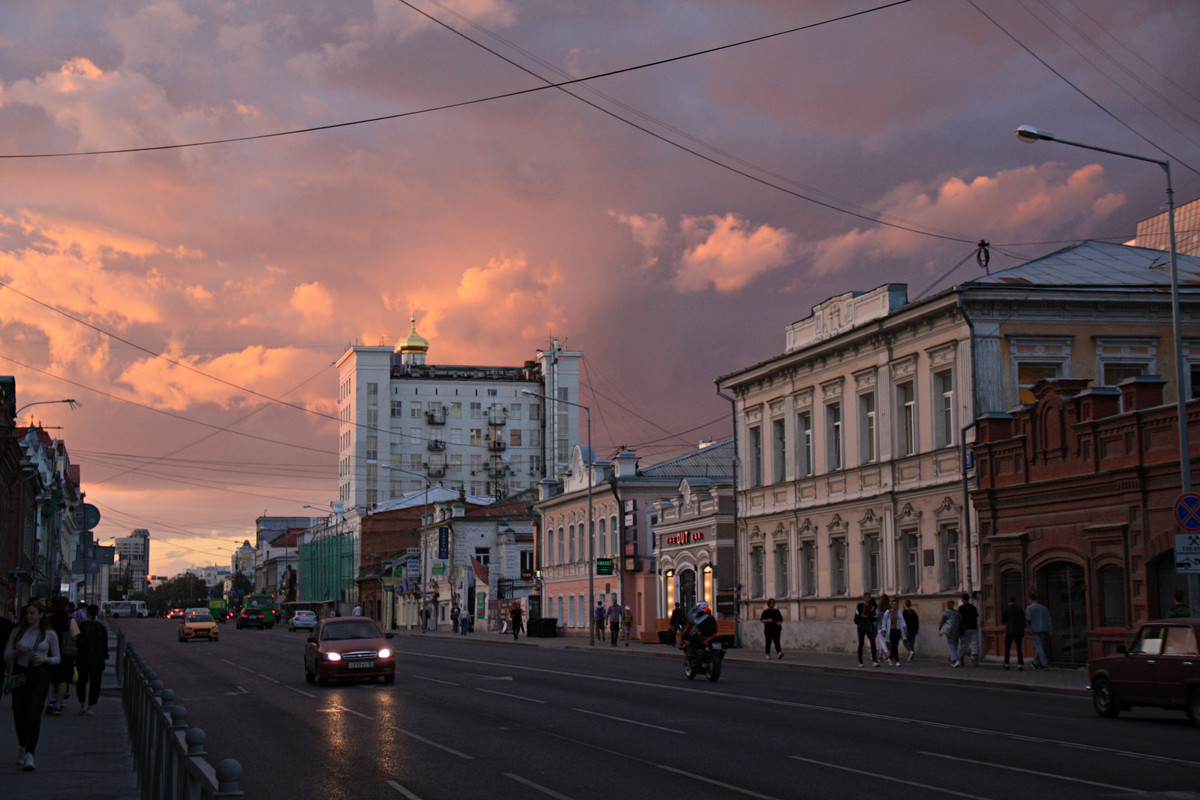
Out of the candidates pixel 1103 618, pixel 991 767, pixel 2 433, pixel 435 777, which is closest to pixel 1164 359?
pixel 1103 618

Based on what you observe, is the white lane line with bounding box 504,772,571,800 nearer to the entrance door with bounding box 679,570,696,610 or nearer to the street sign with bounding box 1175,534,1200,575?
the street sign with bounding box 1175,534,1200,575

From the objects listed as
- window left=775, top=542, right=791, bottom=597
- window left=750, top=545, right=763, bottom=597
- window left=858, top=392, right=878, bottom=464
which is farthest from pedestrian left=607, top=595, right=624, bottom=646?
window left=858, top=392, right=878, bottom=464

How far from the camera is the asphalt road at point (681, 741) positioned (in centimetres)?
1221

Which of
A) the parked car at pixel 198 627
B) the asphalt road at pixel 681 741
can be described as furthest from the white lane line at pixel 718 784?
the parked car at pixel 198 627

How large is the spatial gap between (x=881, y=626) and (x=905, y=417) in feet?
23.9

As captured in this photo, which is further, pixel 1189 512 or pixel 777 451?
pixel 777 451

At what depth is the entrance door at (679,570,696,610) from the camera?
53.4 metres

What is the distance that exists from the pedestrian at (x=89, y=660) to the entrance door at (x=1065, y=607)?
2106 centimetres

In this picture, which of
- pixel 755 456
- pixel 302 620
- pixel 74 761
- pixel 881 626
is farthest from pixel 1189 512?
pixel 302 620

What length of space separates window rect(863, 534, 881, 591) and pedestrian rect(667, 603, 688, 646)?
5.75 meters

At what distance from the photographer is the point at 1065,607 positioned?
31.0m

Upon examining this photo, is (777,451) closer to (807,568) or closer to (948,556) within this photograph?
(807,568)

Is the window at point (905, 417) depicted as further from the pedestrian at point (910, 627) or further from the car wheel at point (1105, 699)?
the car wheel at point (1105, 699)

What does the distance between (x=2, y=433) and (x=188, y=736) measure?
33.3m
